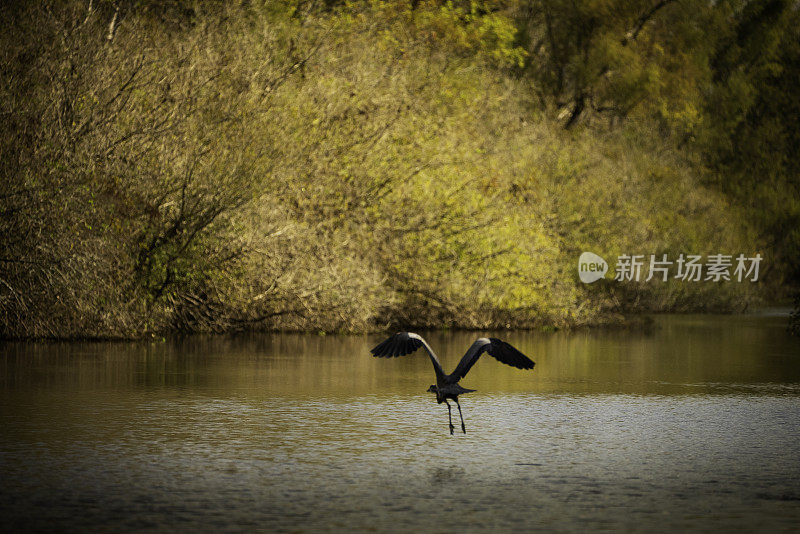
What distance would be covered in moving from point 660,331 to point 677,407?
58.4 ft

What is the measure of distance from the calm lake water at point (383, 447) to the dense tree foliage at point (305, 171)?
3.99 m

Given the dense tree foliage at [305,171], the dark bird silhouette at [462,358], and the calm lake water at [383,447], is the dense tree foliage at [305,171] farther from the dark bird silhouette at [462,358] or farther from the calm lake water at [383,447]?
the dark bird silhouette at [462,358]

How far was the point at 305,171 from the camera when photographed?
27609 millimetres

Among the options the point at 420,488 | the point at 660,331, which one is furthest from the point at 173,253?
the point at 420,488

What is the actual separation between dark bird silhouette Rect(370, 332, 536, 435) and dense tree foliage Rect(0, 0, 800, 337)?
11.9m

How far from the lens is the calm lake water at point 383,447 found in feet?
25.3

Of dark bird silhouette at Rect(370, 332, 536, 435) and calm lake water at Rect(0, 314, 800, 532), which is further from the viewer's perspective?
dark bird silhouette at Rect(370, 332, 536, 435)

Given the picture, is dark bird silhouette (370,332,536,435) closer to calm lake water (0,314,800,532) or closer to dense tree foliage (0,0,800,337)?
calm lake water (0,314,800,532)

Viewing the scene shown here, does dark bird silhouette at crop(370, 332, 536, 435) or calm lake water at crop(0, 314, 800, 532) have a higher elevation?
dark bird silhouette at crop(370, 332, 536, 435)

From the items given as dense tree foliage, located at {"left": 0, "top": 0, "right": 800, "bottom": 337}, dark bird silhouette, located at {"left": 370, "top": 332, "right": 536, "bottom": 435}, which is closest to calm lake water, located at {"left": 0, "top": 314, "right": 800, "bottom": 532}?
dark bird silhouette, located at {"left": 370, "top": 332, "right": 536, "bottom": 435}

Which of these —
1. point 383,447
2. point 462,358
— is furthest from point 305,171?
point 383,447

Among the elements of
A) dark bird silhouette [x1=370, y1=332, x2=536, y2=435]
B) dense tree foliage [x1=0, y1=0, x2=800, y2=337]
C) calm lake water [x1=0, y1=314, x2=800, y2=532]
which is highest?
dense tree foliage [x1=0, y1=0, x2=800, y2=337]

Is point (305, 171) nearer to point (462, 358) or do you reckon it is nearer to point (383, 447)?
point (462, 358)

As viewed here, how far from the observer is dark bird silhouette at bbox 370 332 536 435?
10.5 m
